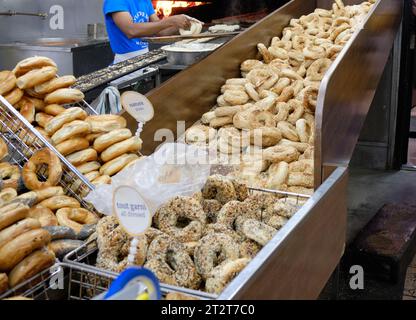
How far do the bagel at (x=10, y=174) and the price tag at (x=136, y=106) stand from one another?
52 cm

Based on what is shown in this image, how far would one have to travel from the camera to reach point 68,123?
2381mm

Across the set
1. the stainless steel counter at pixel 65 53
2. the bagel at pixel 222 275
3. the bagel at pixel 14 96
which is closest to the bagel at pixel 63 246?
the bagel at pixel 222 275

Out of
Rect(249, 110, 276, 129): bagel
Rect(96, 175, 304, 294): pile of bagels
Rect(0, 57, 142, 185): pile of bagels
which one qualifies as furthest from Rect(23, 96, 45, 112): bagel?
Result: Rect(249, 110, 276, 129): bagel

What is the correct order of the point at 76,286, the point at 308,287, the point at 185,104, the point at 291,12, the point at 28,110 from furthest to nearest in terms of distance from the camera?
the point at 291,12
the point at 185,104
the point at 28,110
the point at 308,287
the point at 76,286

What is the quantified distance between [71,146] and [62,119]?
154 mm

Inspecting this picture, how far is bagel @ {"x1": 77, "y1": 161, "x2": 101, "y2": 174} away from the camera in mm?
2307

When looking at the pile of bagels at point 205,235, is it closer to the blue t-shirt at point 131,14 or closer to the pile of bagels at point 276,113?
the pile of bagels at point 276,113

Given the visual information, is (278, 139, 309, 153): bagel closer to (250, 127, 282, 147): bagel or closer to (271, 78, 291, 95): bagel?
(250, 127, 282, 147): bagel

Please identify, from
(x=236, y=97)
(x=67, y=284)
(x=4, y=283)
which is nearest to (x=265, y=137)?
(x=236, y=97)

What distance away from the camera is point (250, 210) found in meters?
1.99

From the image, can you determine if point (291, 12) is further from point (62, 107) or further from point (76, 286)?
point (76, 286)

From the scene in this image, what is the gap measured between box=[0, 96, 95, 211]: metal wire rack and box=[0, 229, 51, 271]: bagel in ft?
1.80
